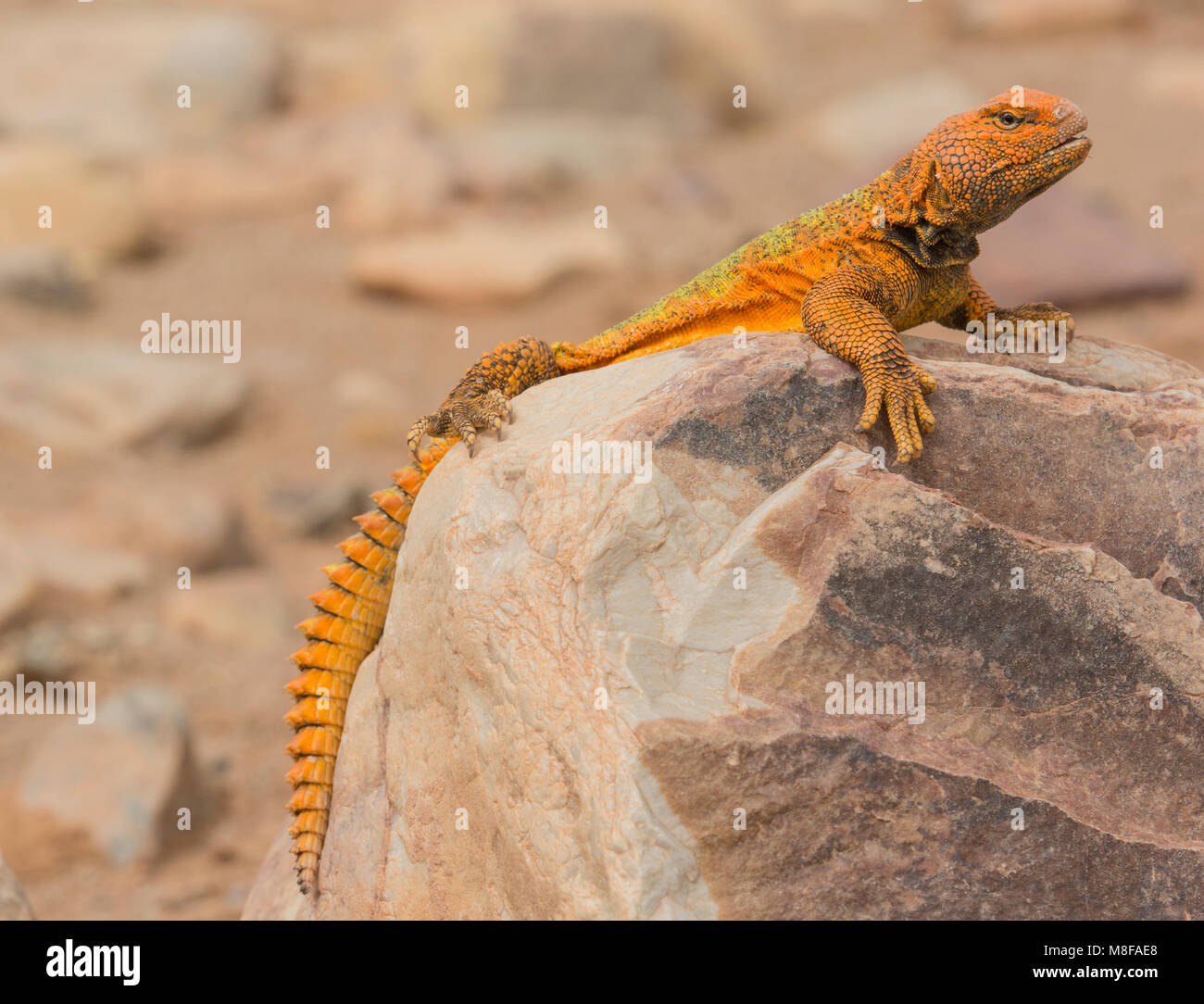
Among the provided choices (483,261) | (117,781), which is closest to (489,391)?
(117,781)

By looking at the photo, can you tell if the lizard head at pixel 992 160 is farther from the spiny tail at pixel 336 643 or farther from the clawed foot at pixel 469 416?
the spiny tail at pixel 336 643

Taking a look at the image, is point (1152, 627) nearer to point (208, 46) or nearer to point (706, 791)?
point (706, 791)

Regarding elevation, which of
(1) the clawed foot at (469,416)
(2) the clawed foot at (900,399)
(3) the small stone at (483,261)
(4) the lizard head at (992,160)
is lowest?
(2) the clawed foot at (900,399)

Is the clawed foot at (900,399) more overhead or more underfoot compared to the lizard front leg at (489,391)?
more underfoot

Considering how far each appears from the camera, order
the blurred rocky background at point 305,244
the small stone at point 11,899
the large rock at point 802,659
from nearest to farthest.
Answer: the large rock at point 802,659 → the small stone at point 11,899 → the blurred rocky background at point 305,244

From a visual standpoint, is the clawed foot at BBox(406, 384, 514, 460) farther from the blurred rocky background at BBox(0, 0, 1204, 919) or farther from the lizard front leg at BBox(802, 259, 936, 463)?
the blurred rocky background at BBox(0, 0, 1204, 919)

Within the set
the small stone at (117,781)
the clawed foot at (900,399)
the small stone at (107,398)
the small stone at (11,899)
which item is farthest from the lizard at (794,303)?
the small stone at (107,398)

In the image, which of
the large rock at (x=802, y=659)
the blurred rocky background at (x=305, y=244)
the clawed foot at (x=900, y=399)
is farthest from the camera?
the blurred rocky background at (x=305, y=244)
